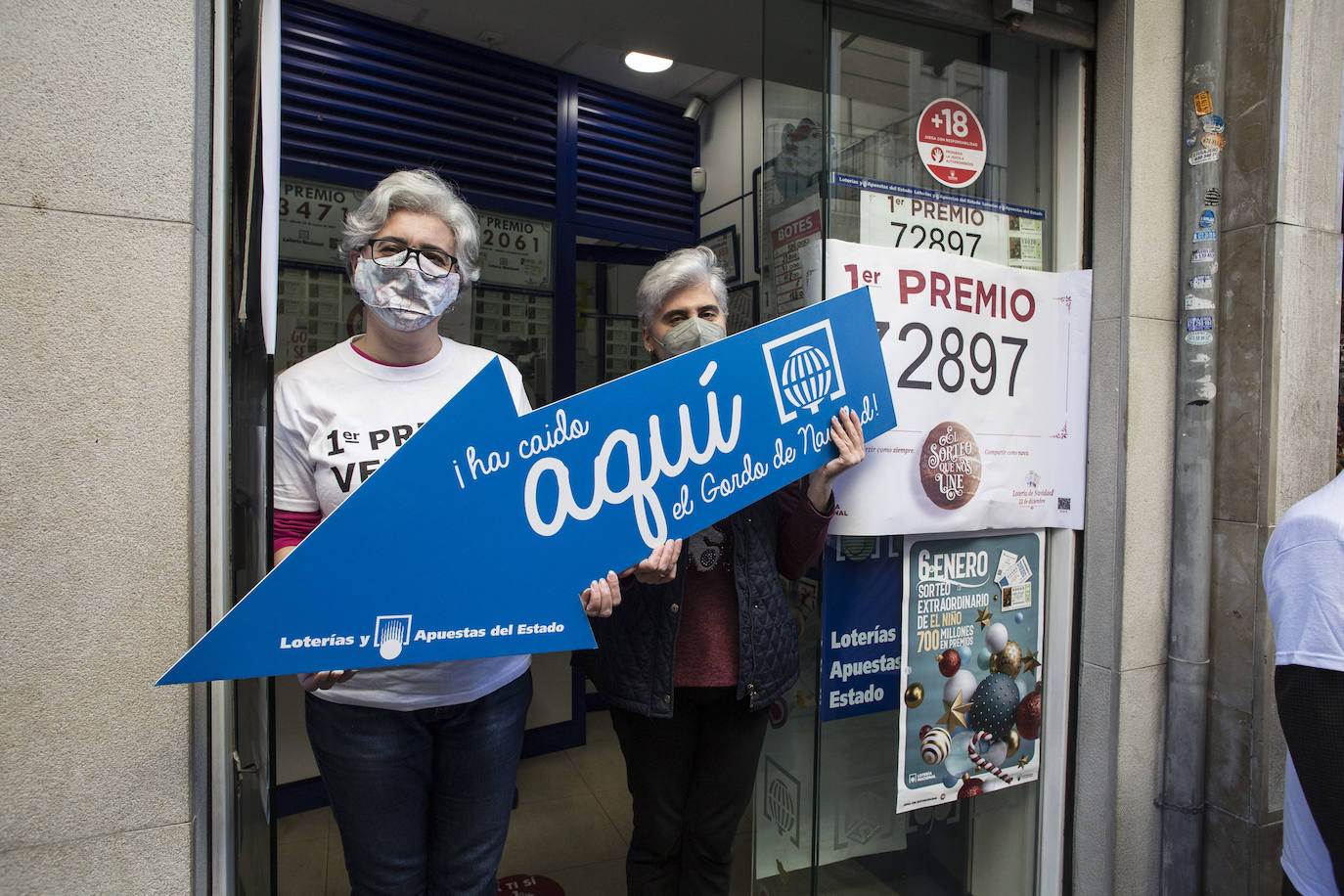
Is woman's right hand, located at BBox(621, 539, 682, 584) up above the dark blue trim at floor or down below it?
above

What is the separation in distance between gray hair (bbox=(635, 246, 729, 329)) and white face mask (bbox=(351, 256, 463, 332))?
551 millimetres

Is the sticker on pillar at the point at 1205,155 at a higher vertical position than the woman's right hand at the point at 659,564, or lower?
higher

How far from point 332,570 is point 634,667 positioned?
780 millimetres

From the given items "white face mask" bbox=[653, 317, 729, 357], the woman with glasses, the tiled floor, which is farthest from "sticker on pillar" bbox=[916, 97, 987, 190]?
the tiled floor

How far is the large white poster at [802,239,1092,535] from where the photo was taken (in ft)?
6.61

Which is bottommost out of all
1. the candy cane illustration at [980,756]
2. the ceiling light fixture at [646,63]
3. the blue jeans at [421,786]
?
the candy cane illustration at [980,756]

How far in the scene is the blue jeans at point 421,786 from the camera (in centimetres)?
140

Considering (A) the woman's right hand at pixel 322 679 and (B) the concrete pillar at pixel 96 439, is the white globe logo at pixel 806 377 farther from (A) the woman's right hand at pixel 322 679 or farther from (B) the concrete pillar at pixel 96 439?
(B) the concrete pillar at pixel 96 439

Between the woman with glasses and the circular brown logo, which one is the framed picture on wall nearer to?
the circular brown logo

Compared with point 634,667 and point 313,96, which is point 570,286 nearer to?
point 313,96

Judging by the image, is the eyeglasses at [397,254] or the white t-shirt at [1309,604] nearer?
the white t-shirt at [1309,604]

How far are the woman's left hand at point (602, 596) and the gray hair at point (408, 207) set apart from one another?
27.0 inches

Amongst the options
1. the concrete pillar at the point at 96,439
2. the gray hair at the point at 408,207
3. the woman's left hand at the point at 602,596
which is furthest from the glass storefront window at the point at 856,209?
the concrete pillar at the point at 96,439

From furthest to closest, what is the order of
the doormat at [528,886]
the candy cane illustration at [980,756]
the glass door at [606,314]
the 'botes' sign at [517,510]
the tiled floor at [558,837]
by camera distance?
the glass door at [606,314] < the tiled floor at [558,837] < the doormat at [528,886] < the candy cane illustration at [980,756] < the 'botes' sign at [517,510]
